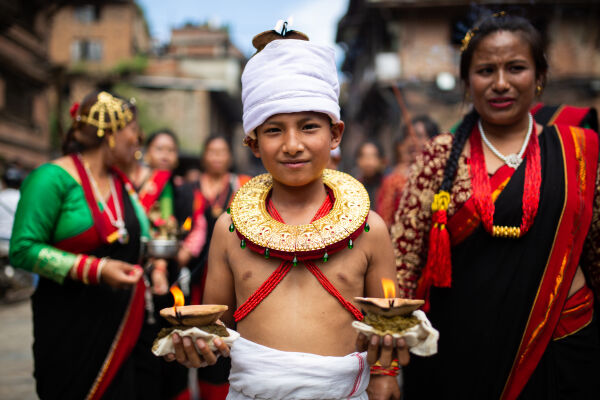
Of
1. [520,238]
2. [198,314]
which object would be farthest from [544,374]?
[198,314]

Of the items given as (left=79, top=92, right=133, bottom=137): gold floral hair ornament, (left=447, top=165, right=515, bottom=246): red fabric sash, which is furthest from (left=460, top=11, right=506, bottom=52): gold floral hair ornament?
(left=79, top=92, right=133, bottom=137): gold floral hair ornament

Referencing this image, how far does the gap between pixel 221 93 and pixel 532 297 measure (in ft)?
79.4

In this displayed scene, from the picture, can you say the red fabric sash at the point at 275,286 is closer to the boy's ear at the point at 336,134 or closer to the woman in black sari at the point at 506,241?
the boy's ear at the point at 336,134

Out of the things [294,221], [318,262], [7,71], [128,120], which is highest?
[7,71]

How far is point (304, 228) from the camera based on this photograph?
1.80 metres

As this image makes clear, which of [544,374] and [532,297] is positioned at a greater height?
[532,297]

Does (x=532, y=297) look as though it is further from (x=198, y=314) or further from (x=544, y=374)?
(x=198, y=314)

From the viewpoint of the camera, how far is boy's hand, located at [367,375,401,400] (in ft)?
5.87

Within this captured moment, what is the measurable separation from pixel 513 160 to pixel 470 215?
35cm

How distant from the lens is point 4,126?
633 inches

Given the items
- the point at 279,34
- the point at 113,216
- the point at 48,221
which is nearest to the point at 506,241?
the point at 279,34

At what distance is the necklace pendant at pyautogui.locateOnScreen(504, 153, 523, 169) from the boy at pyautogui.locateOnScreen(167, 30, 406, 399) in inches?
31.3

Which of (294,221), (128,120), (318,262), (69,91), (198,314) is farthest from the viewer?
(69,91)

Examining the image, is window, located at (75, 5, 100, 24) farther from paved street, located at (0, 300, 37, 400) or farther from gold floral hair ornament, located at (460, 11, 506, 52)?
gold floral hair ornament, located at (460, 11, 506, 52)
